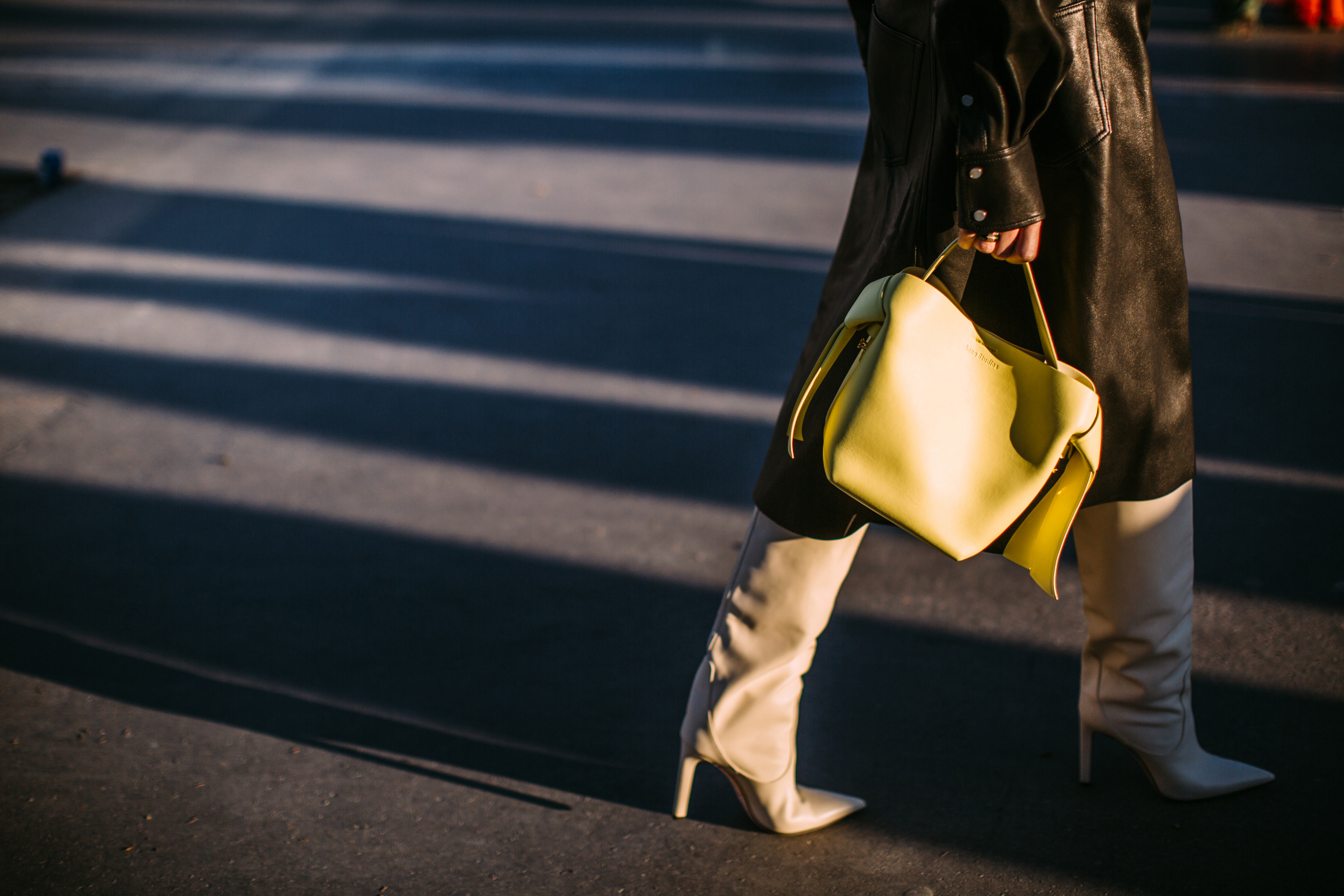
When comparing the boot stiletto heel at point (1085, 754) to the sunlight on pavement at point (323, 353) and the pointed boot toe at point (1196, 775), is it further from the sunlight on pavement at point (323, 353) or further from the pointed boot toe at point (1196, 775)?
the sunlight on pavement at point (323, 353)

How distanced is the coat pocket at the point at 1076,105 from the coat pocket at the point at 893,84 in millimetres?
196

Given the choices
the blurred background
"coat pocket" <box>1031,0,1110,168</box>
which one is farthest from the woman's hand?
the blurred background

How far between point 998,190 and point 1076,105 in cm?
21

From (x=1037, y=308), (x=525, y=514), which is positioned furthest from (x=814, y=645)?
(x=525, y=514)

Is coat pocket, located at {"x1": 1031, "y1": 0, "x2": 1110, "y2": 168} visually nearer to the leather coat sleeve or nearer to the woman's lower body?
the leather coat sleeve

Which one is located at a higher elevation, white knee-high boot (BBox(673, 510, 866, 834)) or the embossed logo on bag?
the embossed logo on bag

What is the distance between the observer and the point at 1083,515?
2.06 m

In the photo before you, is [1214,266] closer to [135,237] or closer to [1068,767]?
[1068,767]

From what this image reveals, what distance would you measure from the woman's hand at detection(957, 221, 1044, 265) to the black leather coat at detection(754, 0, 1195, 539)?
1.0 inches

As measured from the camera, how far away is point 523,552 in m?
3.20

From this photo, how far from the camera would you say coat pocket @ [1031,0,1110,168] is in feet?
5.40

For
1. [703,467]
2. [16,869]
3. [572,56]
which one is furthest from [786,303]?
[572,56]

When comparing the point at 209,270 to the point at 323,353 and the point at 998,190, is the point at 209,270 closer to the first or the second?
the point at 323,353

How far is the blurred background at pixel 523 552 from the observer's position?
2.22m
